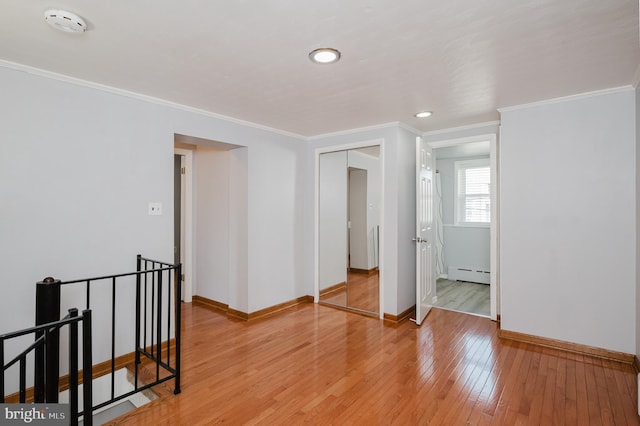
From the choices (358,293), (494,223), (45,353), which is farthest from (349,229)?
(45,353)

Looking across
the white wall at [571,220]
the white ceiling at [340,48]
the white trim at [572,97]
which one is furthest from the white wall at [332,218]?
the white trim at [572,97]

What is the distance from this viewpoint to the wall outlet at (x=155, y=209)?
2.93 meters

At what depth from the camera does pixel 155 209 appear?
2.96 meters

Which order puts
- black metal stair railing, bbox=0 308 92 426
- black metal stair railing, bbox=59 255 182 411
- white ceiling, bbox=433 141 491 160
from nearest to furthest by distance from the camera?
1. black metal stair railing, bbox=0 308 92 426
2. black metal stair railing, bbox=59 255 182 411
3. white ceiling, bbox=433 141 491 160

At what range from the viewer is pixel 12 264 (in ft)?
7.27

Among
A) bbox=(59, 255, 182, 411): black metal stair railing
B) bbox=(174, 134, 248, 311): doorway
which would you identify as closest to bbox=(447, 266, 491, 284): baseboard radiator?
bbox=(174, 134, 248, 311): doorway

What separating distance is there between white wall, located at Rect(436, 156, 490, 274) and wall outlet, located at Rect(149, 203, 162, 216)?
4888 mm

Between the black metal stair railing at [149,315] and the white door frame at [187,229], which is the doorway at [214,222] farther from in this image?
the black metal stair railing at [149,315]

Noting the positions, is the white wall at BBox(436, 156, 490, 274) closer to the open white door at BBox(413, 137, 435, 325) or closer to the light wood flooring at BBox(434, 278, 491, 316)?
the light wood flooring at BBox(434, 278, 491, 316)

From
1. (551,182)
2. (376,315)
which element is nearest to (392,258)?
(376,315)

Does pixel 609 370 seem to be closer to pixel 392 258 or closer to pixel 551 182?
pixel 551 182

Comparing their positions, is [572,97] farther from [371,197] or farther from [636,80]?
[371,197]

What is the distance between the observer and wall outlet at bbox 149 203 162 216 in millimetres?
2932

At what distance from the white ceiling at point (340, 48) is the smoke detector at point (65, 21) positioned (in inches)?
1.5
